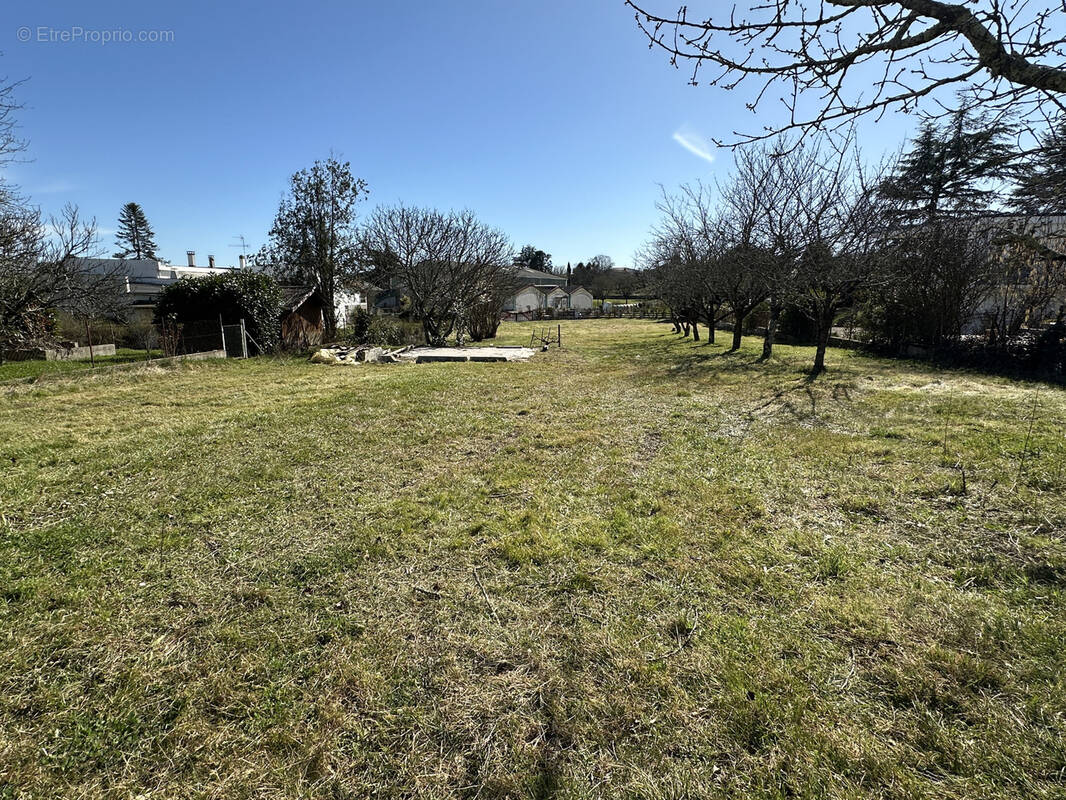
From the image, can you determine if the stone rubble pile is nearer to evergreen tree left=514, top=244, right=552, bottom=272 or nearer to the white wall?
the white wall

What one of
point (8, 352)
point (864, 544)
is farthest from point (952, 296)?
point (8, 352)

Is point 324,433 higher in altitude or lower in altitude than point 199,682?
higher

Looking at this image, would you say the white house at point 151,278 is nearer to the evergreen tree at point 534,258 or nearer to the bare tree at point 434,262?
the bare tree at point 434,262

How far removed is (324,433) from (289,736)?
177 inches

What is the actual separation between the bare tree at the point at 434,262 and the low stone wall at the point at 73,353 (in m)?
9.98

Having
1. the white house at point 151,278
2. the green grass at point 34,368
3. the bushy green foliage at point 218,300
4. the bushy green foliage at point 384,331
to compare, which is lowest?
the green grass at point 34,368

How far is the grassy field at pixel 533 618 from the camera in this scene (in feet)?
5.22

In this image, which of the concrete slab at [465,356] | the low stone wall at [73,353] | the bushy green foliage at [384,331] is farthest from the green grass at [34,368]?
the bushy green foliage at [384,331]

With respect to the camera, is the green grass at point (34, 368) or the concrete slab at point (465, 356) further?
the concrete slab at point (465, 356)

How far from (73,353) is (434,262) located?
41.3 ft

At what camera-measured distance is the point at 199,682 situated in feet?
6.31

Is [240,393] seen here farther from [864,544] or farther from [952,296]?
[952,296]

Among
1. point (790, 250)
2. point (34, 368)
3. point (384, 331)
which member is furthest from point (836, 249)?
point (34, 368)

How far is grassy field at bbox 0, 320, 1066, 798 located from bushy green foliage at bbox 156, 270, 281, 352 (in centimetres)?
1039
